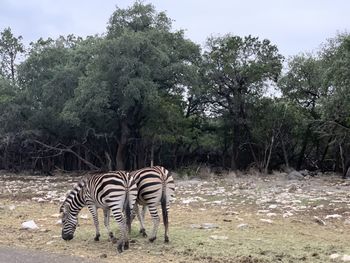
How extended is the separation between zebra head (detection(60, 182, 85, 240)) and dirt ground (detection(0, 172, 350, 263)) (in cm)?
32

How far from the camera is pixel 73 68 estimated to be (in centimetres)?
3325

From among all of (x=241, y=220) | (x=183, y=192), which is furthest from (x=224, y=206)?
(x=183, y=192)

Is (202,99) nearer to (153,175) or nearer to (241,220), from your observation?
(241,220)

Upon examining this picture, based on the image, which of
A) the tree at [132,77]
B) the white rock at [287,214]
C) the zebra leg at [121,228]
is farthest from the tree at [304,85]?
the zebra leg at [121,228]

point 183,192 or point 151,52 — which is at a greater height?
point 151,52

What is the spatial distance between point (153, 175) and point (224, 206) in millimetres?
6131

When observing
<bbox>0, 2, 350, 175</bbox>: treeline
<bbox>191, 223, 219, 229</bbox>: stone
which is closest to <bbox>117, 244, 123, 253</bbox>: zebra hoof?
<bbox>191, 223, 219, 229</bbox>: stone

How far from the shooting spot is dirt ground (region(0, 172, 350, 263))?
8742mm

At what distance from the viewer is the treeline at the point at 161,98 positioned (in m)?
30.0

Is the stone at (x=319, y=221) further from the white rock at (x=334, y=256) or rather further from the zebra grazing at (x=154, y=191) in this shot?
the zebra grazing at (x=154, y=191)

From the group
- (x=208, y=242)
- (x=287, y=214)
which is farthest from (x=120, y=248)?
(x=287, y=214)

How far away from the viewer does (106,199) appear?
31.3ft

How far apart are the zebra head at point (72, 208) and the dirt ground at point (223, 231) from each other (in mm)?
321

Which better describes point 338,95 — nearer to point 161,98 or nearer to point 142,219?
point 161,98
